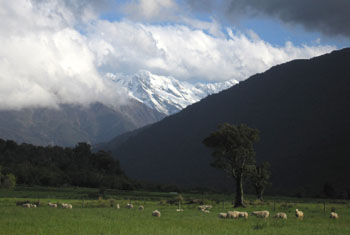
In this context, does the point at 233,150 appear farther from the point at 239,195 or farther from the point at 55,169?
the point at 55,169

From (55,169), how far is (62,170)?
26.8 ft

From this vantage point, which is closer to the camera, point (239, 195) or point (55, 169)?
point (239, 195)

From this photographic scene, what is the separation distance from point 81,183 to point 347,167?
10958 cm

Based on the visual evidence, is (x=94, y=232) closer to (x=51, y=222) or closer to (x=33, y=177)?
(x=51, y=222)

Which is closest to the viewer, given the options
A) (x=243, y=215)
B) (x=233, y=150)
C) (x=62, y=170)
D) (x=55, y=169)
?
(x=243, y=215)

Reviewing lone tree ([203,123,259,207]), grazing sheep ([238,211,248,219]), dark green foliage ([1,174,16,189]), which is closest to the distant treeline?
dark green foliage ([1,174,16,189])

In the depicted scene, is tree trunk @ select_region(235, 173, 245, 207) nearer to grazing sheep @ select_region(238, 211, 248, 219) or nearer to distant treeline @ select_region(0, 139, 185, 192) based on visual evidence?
grazing sheep @ select_region(238, 211, 248, 219)

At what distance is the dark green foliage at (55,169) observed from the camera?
14662 centimetres

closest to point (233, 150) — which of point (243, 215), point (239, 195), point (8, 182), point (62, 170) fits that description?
point (239, 195)

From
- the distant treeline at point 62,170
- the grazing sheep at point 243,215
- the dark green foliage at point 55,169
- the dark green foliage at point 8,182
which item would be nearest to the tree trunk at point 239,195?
the grazing sheep at point 243,215

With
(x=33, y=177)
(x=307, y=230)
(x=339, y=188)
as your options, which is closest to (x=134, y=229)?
(x=307, y=230)

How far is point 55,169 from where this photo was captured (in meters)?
172

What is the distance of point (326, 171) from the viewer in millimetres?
178625

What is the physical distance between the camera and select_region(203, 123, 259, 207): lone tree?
6425cm
